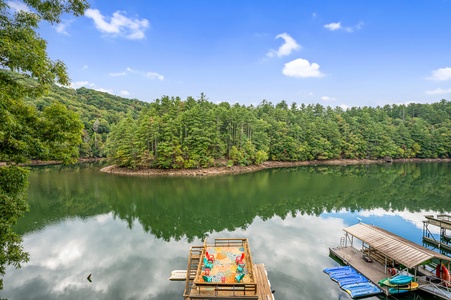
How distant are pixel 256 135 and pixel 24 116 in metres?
50.5

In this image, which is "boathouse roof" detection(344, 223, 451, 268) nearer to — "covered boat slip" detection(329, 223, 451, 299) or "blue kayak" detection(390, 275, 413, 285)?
"covered boat slip" detection(329, 223, 451, 299)

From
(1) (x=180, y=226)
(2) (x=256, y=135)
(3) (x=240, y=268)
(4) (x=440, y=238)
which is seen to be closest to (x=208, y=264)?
(3) (x=240, y=268)

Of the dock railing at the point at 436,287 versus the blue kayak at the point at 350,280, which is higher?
the dock railing at the point at 436,287

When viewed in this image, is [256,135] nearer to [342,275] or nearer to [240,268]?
[342,275]

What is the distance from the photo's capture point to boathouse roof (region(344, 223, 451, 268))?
10750 mm

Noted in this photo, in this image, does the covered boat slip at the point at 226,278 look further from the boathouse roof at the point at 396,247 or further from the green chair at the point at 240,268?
the boathouse roof at the point at 396,247

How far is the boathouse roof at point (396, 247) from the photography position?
10750 mm

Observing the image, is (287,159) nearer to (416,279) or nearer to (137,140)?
(137,140)

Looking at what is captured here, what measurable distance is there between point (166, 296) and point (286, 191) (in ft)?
73.2

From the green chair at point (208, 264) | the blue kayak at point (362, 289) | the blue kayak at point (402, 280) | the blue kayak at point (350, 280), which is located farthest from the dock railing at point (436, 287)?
the green chair at point (208, 264)

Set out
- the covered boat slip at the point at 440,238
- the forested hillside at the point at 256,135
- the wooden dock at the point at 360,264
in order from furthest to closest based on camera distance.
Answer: the forested hillside at the point at 256,135, the covered boat slip at the point at 440,238, the wooden dock at the point at 360,264

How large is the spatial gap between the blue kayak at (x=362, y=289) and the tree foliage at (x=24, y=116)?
11874 mm

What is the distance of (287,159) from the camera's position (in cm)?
6162

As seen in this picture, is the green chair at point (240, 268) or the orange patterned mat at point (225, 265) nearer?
the orange patterned mat at point (225, 265)
